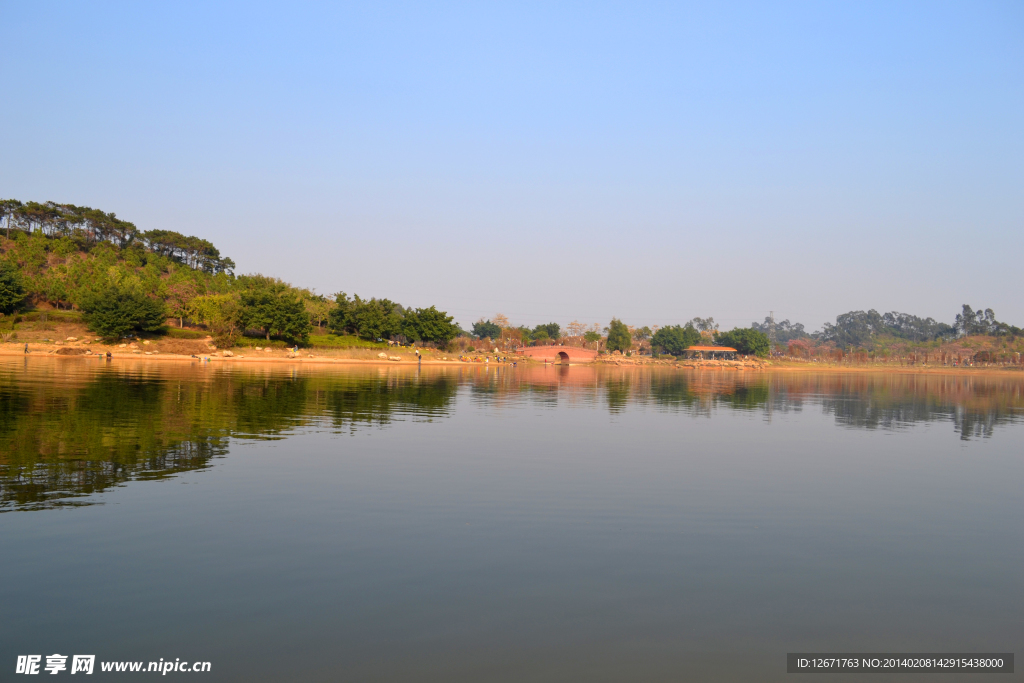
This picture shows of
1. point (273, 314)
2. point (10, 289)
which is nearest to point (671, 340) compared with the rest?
point (273, 314)

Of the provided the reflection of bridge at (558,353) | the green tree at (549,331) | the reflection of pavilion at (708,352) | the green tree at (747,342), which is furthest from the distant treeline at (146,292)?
the green tree at (747,342)

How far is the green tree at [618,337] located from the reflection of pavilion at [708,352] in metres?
18.6

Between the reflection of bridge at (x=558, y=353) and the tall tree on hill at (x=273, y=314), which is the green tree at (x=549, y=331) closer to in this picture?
the reflection of bridge at (x=558, y=353)

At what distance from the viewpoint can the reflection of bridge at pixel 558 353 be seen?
15764 centimetres

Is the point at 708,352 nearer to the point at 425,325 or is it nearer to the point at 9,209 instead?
the point at 425,325

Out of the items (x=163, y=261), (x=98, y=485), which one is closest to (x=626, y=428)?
(x=98, y=485)

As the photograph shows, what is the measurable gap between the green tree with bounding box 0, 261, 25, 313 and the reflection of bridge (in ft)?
325

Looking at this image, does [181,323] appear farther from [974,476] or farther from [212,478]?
[974,476]

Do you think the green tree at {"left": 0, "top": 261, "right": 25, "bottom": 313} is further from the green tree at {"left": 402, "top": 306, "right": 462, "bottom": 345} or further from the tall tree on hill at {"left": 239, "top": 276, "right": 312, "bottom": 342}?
the green tree at {"left": 402, "top": 306, "right": 462, "bottom": 345}

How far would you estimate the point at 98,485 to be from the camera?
14320 millimetres

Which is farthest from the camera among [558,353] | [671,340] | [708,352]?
[708,352]

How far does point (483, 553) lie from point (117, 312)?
3488 inches

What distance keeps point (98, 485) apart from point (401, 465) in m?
7.25

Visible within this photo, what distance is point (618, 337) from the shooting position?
178m
